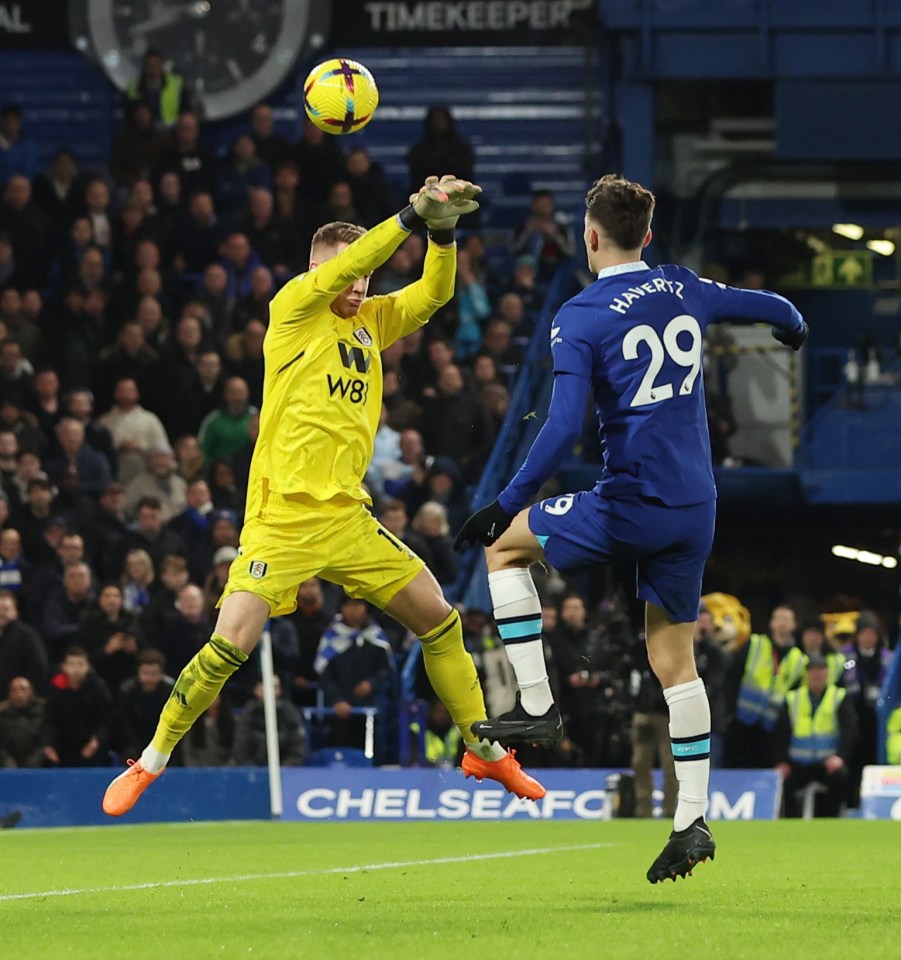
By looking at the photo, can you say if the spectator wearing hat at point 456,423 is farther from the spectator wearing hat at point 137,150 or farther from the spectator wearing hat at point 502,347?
the spectator wearing hat at point 137,150

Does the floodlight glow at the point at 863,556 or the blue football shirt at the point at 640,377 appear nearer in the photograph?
the blue football shirt at the point at 640,377

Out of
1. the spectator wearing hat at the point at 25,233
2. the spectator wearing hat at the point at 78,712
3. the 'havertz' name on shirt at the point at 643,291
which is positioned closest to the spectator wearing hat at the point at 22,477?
the spectator wearing hat at the point at 78,712

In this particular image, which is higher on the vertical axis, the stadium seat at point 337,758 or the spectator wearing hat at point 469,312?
the spectator wearing hat at point 469,312

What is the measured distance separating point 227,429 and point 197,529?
1448mm

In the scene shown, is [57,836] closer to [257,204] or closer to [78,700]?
[78,700]

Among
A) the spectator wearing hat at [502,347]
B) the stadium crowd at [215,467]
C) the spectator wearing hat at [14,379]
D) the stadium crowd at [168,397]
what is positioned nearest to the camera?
the stadium crowd at [215,467]

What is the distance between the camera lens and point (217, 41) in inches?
946

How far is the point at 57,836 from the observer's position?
1312cm

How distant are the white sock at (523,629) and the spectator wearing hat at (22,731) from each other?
9.30 meters

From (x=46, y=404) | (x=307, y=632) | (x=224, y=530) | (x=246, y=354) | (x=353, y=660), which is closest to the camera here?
(x=353, y=660)

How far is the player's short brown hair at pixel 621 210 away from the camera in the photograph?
7.21 metres

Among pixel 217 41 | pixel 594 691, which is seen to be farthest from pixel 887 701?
pixel 217 41

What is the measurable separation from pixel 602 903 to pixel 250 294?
1382 centimetres

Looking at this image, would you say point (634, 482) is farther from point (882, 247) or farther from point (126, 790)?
point (882, 247)
